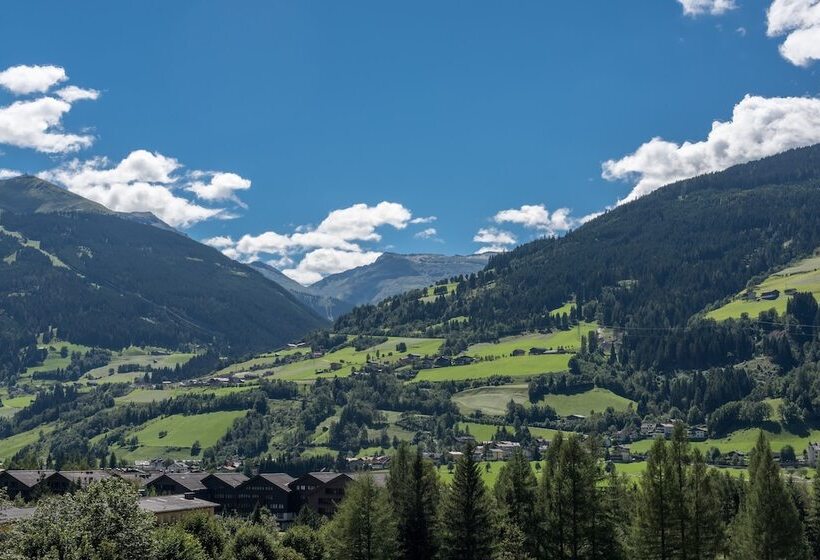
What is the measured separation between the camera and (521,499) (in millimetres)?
107375

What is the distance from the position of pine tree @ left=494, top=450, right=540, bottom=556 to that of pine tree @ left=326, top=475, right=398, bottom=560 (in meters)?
13.8

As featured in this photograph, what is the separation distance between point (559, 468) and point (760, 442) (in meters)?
19.5

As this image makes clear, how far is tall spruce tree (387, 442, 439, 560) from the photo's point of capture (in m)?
102

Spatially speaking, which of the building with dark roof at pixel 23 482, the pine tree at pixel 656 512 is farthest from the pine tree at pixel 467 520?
the building with dark roof at pixel 23 482

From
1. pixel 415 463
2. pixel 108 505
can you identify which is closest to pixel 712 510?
pixel 415 463

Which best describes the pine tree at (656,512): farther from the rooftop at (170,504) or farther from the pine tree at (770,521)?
the rooftop at (170,504)

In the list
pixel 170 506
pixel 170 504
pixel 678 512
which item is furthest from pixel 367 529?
pixel 170 504

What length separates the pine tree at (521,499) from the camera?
96562 millimetres

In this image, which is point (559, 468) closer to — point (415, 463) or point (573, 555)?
point (573, 555)

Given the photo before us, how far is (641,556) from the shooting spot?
7725 cm

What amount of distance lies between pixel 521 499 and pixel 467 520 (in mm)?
12590

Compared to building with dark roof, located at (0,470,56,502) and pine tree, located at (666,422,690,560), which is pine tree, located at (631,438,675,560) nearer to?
pine tree, located at (666,422,690,560)

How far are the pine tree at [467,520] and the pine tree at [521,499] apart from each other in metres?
3.95

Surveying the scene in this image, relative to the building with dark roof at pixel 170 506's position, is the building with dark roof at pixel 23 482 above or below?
above
